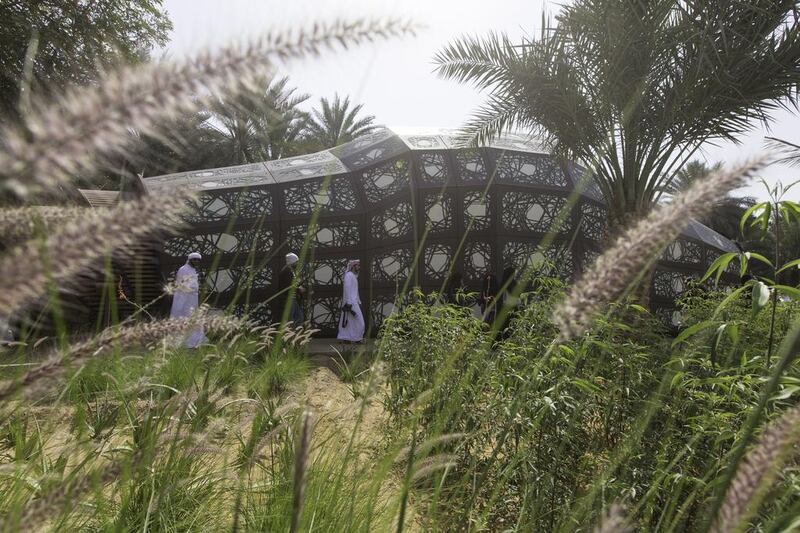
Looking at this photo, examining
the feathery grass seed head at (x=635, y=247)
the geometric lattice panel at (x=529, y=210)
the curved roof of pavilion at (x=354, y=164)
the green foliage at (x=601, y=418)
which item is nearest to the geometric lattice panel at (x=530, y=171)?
the curved roof of pavilion at (x=354, y=164)

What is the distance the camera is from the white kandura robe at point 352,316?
396 inches

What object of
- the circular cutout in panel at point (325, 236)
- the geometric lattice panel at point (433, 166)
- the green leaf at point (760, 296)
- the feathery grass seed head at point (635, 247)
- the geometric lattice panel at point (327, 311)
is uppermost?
the geometric lattice panel at point (433, 166)

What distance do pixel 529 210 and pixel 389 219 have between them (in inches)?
132

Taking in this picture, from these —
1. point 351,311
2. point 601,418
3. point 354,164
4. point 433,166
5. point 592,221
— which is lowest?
point 351,311

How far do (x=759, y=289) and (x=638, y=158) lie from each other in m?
6.19

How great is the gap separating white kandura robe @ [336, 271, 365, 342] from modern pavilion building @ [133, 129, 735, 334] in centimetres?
154

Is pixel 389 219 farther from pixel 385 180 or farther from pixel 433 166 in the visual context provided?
pixel 433 166

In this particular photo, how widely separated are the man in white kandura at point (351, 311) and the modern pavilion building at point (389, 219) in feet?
5.14

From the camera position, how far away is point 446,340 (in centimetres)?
360

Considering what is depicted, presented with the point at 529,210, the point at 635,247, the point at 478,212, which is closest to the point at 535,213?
the point at 529,210

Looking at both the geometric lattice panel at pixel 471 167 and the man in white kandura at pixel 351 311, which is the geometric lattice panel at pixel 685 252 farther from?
the man in white kandura at pixel 351 311

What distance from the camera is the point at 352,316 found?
1029 cm

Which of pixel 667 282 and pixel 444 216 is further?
pixel 667 282

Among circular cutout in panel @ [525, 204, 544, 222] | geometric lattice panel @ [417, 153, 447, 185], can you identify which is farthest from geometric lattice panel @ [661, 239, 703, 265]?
geometric lattice panel @ [417, 153, 447, 185]
